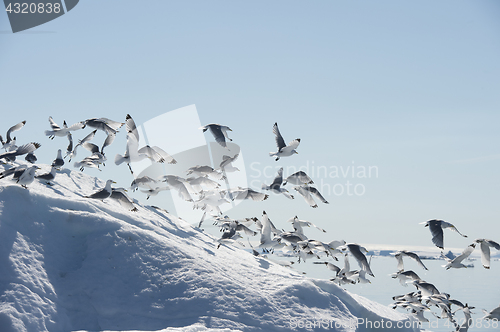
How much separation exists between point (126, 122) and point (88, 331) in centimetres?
785

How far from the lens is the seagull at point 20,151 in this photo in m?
11.2

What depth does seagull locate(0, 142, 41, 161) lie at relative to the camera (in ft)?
36.9

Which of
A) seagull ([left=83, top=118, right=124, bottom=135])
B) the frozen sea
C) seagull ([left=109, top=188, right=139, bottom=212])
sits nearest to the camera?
seagull ([left=109, top=188, right=139, bottom=212])

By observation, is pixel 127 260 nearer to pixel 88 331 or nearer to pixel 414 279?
pixel 88 331

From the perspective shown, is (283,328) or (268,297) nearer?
(283,328)

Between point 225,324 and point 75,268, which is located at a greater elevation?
point 75,268

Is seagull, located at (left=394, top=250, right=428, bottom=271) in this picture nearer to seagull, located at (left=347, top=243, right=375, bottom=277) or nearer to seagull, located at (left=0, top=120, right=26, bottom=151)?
seagull, located at (left=347, top=243, right=375, bottom=277)

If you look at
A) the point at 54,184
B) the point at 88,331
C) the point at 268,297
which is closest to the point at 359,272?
the point at 268,297

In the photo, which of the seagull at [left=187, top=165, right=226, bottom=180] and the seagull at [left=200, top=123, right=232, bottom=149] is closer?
the seagull at [left=200, top=123, right=232, bottom=149]

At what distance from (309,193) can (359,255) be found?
168 inches

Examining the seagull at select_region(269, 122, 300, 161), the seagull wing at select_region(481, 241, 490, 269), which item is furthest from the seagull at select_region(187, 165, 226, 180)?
the seagull wing at select_region(481, 241, 490, 269)

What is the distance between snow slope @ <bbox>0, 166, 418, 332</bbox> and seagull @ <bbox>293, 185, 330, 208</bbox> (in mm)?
5618

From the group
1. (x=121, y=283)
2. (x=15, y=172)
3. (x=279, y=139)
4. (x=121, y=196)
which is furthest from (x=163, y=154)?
(x=121, y=283)

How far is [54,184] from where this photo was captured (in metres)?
12.0
